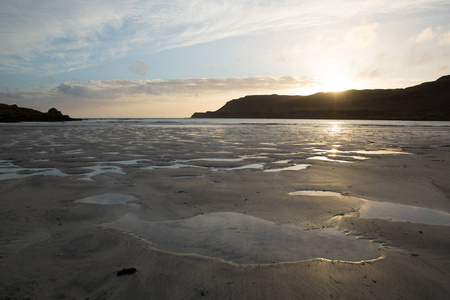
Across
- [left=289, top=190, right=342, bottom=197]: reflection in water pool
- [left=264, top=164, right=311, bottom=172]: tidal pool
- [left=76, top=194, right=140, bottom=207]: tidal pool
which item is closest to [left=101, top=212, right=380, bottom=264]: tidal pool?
[left=76, top=194, right=140, bottom=207]: tidal pool

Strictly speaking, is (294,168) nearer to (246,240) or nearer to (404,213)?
(404,213)

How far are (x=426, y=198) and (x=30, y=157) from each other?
11899 millimetres

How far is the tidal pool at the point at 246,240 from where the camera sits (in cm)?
288

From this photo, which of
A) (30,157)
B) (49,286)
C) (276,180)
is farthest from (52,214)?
(30,157)

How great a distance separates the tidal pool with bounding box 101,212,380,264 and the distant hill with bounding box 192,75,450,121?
121991mm

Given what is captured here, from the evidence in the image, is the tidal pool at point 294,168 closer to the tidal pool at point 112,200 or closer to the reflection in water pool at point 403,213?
the reflection in water pool at point 403,213

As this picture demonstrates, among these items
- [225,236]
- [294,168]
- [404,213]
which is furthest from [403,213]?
[294,168]

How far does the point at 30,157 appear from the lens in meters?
9.88

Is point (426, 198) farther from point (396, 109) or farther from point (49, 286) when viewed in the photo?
point (396, 109)

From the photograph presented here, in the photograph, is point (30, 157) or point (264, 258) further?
point (30, 157)

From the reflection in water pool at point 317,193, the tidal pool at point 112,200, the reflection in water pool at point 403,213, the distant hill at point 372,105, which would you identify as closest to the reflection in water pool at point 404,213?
the reflection in water pool at point 403,213

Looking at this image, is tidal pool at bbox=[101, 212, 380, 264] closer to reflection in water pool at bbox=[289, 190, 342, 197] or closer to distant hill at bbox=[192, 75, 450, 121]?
reflection in water pool at bbox=[289, 190, 342, 197]

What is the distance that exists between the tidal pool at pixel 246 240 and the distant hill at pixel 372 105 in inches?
4803

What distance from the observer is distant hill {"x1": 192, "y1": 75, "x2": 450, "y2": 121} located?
12350 centimetres
